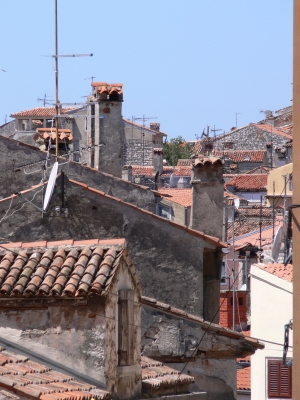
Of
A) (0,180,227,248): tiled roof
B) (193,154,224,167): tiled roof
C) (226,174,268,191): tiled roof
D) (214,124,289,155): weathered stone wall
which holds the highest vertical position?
(214,124,289,155): weathered stone wall

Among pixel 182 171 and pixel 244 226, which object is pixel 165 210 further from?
pixel 182 171

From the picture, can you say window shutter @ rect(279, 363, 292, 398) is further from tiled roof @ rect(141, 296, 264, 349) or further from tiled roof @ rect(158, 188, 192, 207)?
tiled roof @ rect(158, 188, 192, 207)

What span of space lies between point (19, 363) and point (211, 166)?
9.90 meters

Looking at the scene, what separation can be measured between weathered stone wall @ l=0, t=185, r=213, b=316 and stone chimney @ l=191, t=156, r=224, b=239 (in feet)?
6.53

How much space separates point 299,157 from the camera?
1028 cm

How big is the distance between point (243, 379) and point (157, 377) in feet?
36.5

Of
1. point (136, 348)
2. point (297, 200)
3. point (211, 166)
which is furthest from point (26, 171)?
point (297, 200)

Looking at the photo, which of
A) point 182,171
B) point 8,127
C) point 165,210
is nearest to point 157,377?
point 165,210

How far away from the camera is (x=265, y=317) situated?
2356 centimetres

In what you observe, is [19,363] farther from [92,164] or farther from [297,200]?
[92,164]

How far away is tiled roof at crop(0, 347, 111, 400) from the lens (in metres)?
11.5

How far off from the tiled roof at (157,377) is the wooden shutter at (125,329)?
763 mm

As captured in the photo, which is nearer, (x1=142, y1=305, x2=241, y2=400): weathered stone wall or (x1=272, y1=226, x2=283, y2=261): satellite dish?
(x1=142, y1=305, x2=241, y2=400): weathered stone wall

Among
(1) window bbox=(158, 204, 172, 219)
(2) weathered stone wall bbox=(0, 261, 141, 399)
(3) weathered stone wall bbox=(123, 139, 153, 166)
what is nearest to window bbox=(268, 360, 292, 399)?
(2) weathered stone wall bbox=(0, 261, 141, 399)
